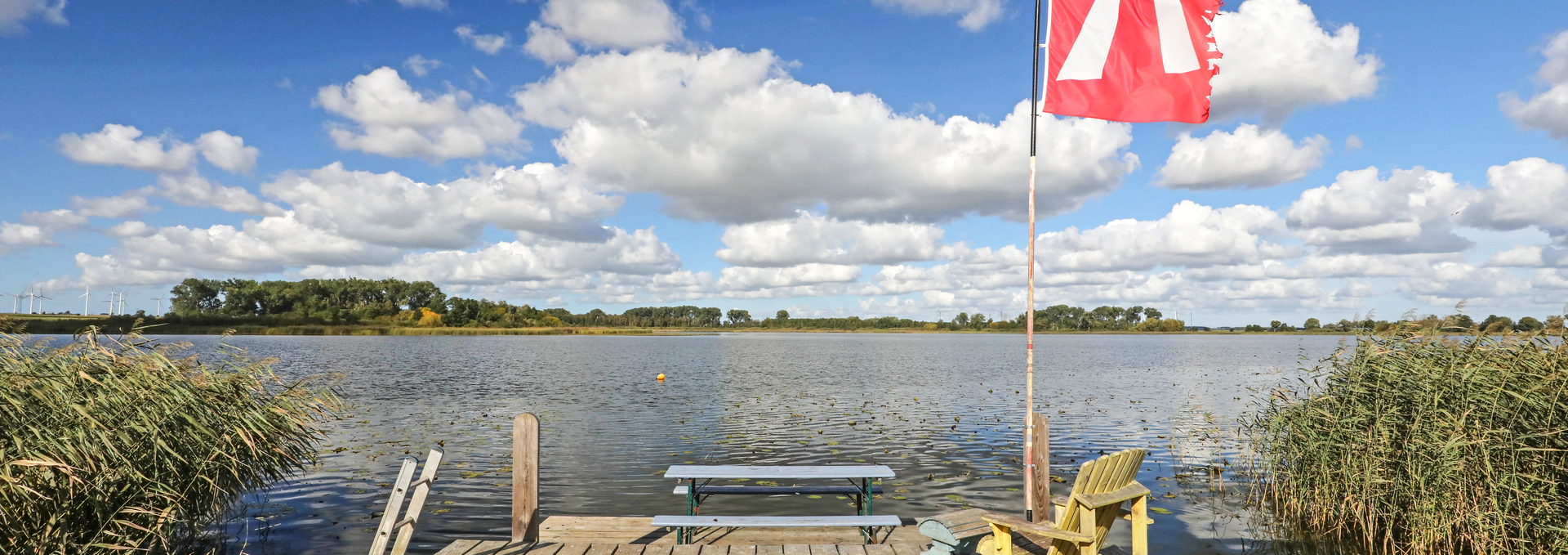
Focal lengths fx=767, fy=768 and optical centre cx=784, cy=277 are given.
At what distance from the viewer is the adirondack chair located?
6023 mm

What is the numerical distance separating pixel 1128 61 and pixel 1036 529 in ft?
16.2

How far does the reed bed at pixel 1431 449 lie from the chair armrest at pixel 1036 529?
4.58 meters

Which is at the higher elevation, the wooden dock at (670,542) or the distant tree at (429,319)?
the distant tree at (429,319)

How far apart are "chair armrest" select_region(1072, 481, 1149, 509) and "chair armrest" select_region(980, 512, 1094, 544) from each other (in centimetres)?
26

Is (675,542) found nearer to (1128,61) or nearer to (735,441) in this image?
(1128,61)

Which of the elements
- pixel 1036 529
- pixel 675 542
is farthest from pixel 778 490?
pixel 1036 529

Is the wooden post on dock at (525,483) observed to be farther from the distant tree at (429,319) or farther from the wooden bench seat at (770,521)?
the distant tree at (429,319)

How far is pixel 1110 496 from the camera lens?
6.42m

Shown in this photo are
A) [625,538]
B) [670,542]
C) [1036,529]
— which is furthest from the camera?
[625,538]

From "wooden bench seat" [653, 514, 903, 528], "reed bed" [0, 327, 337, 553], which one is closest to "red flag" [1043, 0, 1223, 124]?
"wooden bench seat" [653, 514, 903, 528]

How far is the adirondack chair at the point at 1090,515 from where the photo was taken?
6.02 meters

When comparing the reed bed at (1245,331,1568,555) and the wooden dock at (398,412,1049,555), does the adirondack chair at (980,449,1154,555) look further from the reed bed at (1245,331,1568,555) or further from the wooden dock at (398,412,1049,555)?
the reed bed at (1245,331,1568,555)

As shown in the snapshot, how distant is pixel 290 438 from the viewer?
9219 millimetres

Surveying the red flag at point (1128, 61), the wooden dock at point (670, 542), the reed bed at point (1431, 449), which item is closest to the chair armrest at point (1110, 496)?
the wooden dock at point (670, 542)
